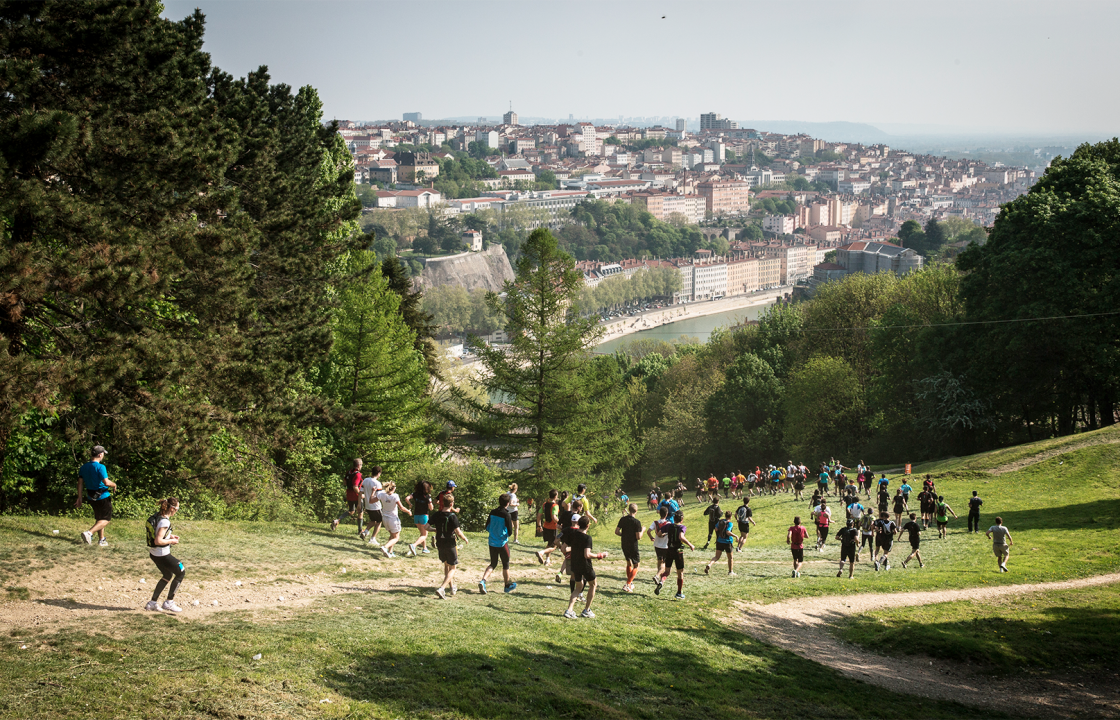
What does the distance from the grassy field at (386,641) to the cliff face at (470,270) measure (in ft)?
416

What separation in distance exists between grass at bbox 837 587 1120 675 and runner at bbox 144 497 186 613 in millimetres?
8315

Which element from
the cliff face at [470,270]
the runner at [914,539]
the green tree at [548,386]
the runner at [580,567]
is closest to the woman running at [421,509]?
the runner at [580,567]

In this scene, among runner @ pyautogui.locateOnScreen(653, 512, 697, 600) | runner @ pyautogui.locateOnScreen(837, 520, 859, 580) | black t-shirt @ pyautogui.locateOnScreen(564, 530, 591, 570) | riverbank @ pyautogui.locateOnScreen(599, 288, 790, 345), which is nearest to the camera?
black t-shirt @ pyautogui.locateOnScreen(564, 530, 591, 570)

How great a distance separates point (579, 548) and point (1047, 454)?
64.1 feet

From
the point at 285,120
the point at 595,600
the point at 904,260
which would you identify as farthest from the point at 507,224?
the point at 595,600

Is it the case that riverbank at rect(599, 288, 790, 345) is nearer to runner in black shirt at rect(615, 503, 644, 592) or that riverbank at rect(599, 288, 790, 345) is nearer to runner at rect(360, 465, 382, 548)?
runner at rect(360, 465, 382, 548)

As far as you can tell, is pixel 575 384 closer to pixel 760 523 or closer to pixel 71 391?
pixel 760 523

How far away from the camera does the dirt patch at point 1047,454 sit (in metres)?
24.7

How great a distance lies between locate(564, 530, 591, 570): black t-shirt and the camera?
35.6 feet

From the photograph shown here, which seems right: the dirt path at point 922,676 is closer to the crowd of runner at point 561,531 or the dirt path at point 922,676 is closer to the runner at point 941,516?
the crowd of runner at point 561,531

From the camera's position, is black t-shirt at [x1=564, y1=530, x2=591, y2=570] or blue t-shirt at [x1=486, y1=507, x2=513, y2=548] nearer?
black t-shirt at [x1=564, y1=530, x2=591, y2=570]

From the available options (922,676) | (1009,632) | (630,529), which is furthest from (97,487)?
(1009,632)

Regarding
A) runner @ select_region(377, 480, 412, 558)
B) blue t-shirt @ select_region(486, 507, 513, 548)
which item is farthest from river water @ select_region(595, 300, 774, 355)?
blue t-shirt @ select_region(486, 507, 513, 548)

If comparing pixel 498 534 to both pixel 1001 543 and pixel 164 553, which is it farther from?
pixel 1001 543
